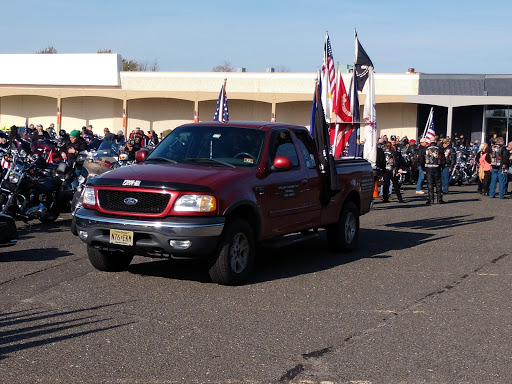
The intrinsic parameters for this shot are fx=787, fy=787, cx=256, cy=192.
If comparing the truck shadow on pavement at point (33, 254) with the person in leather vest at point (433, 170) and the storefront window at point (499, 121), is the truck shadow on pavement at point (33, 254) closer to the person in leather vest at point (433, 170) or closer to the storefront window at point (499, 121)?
the person in leather vest at point (433, 170)

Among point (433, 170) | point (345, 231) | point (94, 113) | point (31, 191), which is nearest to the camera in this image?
point (345, 231)

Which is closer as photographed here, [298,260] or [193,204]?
[193,204]

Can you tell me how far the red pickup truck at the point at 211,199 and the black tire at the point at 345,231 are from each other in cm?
58

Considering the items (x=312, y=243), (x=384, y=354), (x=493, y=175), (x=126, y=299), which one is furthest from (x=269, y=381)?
(x=493, y=175)

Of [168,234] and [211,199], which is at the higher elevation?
[211,199]

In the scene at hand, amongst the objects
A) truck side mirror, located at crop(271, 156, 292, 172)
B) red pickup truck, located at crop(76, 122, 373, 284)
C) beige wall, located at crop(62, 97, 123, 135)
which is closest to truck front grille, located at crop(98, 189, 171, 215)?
red pickup truck, located at crop(76, 122, 373, 284)

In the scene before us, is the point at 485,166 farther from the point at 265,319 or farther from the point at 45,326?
the point at 45,326

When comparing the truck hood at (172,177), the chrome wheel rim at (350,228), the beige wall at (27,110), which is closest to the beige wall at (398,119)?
the beige wall at (27,110)

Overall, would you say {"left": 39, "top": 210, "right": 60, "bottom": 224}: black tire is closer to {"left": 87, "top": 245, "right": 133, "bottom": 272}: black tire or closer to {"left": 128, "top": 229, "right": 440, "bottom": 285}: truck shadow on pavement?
{"left": 128, "top": 229, "right": 440, "bottom": 285}: truck shadow on pavement

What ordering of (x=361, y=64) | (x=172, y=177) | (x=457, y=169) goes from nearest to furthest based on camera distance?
(x=172, y=177)
(x=361, y=64)
(x=457, y=169)

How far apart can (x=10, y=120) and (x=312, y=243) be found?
155 feet

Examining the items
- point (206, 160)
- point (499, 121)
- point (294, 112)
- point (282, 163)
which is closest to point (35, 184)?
point (206, 160)

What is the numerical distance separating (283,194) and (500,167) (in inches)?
663

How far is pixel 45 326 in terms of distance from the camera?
22.6 feet
